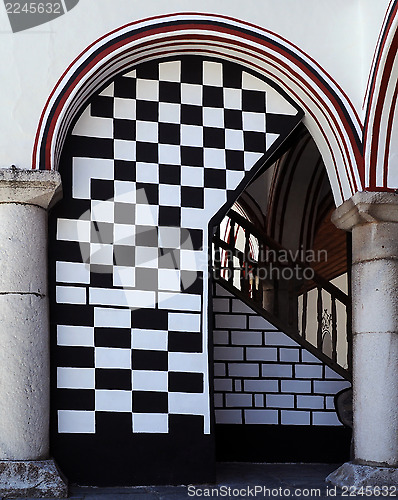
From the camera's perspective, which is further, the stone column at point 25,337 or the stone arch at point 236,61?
the stone arch at point 236,61

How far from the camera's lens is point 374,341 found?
5344mm

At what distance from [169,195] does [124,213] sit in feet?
1.06

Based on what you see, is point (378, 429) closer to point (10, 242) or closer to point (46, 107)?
point (10, 242)

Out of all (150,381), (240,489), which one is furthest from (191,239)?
(240,489)

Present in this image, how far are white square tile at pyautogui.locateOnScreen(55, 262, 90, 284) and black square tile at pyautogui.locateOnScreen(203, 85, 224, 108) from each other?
4.51 ft

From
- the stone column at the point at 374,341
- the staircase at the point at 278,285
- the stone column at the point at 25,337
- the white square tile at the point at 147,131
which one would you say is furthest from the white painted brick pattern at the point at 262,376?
the stone column at the point at 25,337

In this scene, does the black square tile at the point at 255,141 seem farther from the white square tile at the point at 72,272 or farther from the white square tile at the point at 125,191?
the white square tile at the point at 72,272

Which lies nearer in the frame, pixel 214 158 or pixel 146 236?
pixel 146 236

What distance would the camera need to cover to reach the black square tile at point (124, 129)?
5.48 metres

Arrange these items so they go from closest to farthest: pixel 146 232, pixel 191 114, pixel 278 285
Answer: pixel 146 232, pixel 191 114, pixel 278 285

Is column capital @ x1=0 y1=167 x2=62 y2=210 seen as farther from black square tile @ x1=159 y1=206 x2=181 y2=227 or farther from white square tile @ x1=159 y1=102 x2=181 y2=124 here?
white square tile @ x1=159 y1=102 x2=181 y2=124

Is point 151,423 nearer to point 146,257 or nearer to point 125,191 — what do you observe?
point 146,257

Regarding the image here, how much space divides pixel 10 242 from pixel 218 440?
2.56 metres

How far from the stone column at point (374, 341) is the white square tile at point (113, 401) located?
1.39 metres
